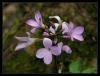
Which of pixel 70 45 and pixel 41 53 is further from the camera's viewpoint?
pixel 70 45

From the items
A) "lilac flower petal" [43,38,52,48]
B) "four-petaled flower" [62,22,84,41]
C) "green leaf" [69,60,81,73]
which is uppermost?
"four-petaled flower" [62,22,84,41]

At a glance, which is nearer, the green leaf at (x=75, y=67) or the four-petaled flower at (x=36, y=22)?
the four-petaled flower at (x=36, y=22)

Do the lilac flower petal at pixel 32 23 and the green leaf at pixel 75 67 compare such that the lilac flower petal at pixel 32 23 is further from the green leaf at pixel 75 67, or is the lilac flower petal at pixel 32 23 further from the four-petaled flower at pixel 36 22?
the green leaf at pixel 75 67

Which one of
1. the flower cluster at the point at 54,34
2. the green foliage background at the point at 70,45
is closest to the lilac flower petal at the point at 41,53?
the flower cluster at the point at 54,34

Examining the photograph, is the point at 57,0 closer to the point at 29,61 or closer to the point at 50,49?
the point at 29,61

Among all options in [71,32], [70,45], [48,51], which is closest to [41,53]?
[48,51]

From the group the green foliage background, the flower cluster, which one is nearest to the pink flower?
the flower cluster

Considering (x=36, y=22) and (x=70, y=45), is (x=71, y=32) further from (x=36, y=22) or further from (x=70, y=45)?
(x=70, y=45)

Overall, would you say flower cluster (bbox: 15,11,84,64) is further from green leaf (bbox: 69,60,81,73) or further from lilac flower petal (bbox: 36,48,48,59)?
green leaf (bbox: 69,60,81,73)

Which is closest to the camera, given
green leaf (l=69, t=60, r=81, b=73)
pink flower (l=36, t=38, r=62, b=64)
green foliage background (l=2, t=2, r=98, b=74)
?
pink flower (l=36, t=38, r=62, b=64)
